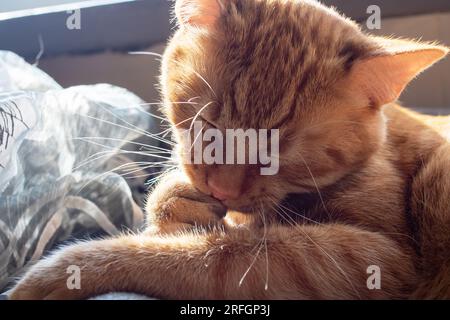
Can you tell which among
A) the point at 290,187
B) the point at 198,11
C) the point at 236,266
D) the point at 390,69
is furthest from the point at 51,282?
the point at 390,69

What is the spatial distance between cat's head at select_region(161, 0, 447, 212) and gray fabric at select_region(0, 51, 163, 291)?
33 cm

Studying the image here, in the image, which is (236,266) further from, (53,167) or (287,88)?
(53,167)

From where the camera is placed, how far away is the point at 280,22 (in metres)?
0.88

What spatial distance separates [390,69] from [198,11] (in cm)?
37

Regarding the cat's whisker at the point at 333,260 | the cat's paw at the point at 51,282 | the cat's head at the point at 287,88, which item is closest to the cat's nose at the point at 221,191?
the cat's head at the point at 287,88

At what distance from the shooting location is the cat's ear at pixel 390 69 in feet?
2.57

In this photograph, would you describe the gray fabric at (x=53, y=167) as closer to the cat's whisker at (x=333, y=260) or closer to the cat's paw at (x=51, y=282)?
the cat's paw at (x=51, y=282)

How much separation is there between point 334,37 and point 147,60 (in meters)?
1.02

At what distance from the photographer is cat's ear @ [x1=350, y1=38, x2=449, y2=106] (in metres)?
0.78

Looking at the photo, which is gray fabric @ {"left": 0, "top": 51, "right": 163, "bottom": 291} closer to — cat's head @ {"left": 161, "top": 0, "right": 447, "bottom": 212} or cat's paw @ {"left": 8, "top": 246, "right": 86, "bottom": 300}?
cat's paw @ {"left": 8, "top": 246, "right": 86, "bottom": 300}

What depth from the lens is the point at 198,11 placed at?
0.93 metres

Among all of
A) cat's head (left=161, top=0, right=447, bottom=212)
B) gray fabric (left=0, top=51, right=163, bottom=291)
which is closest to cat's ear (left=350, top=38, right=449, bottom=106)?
cat's head (left=161, top=0, right=447, bottom=212)
